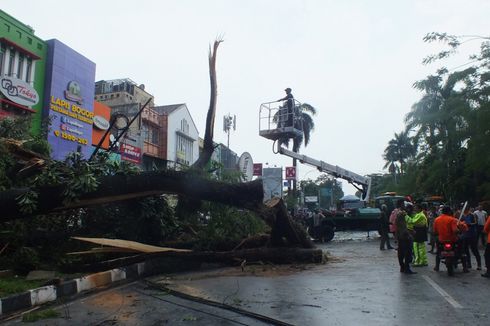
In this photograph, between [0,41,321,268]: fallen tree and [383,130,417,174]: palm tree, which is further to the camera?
[383,130,417,174]: palm tree

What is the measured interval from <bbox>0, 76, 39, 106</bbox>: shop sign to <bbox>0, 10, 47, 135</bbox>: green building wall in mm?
685

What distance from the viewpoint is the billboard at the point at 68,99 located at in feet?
74.1

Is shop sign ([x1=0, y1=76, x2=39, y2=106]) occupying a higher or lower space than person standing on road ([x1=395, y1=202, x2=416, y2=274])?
higher

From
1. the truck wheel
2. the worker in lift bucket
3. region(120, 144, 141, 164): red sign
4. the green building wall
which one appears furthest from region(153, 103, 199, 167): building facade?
the worker in lift bucket

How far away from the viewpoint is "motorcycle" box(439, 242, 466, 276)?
917cm

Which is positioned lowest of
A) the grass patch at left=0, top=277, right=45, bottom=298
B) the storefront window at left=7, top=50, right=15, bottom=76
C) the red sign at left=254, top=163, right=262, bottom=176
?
the grass patch at left=0, top=277, right=45, bottom=298

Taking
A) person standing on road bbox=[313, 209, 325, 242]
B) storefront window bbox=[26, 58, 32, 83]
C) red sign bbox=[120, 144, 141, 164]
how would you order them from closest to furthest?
person standing on road bbox=[313, 209, 325, 242] → storefront window bbox=[26, 58, 32, 83] → red sign bbox=[120, 144, 141, 164]

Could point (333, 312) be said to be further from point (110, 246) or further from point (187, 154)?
point (187, 154)

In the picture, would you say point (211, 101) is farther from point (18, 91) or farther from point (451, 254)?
point (18, 91)

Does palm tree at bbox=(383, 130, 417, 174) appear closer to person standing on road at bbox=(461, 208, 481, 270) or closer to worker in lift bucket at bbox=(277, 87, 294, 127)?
worker in lift bucket at bbox=(277, 87, 294, 127)

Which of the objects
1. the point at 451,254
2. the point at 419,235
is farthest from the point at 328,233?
the point at 451,254

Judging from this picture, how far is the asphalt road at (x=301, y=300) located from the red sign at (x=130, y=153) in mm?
19474

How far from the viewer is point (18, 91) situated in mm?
20000

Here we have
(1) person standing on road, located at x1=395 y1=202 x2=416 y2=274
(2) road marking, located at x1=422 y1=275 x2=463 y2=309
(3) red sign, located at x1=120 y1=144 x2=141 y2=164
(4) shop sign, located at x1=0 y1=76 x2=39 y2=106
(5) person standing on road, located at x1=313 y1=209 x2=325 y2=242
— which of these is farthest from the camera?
(3) red sign, located at x1=120 y1=144 x2=141 y2=164
